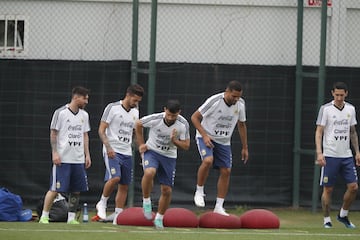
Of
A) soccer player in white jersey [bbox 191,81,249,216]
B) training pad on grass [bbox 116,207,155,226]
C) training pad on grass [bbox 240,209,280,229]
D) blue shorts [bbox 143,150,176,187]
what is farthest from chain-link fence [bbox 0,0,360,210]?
blue shorts [bbox 143,150,176,187]

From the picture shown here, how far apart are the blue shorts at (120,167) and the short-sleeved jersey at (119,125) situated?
106 mm

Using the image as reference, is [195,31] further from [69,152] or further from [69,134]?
[69,152]

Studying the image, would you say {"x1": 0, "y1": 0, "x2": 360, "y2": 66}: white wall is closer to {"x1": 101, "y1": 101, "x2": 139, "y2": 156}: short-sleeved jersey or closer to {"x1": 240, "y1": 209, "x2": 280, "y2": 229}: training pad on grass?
{"x1": 101, "y1": 101, "x2": 139, "y2": 156}: short-sleeved jersey

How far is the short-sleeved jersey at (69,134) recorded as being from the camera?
15.7 metres

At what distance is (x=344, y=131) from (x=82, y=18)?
6.00 m

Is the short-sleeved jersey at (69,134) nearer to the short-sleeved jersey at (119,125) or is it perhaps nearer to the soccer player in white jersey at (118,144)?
the soccer player in white jersey at (118,144)

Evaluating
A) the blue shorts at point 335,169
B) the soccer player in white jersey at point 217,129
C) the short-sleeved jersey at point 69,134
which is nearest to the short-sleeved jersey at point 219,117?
the soccer player in white jersey at point 217,129

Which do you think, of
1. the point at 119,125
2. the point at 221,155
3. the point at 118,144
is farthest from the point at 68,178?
the point at 221,155

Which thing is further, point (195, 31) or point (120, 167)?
point (195, 31)

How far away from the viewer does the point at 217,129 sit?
50.9 feet

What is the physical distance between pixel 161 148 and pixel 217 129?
113 cm

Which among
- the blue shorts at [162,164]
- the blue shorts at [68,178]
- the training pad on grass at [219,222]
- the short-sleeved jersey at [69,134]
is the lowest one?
the training pad on grass at [219,222]

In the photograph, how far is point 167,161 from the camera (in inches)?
584

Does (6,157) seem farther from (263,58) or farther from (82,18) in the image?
(263,58)
